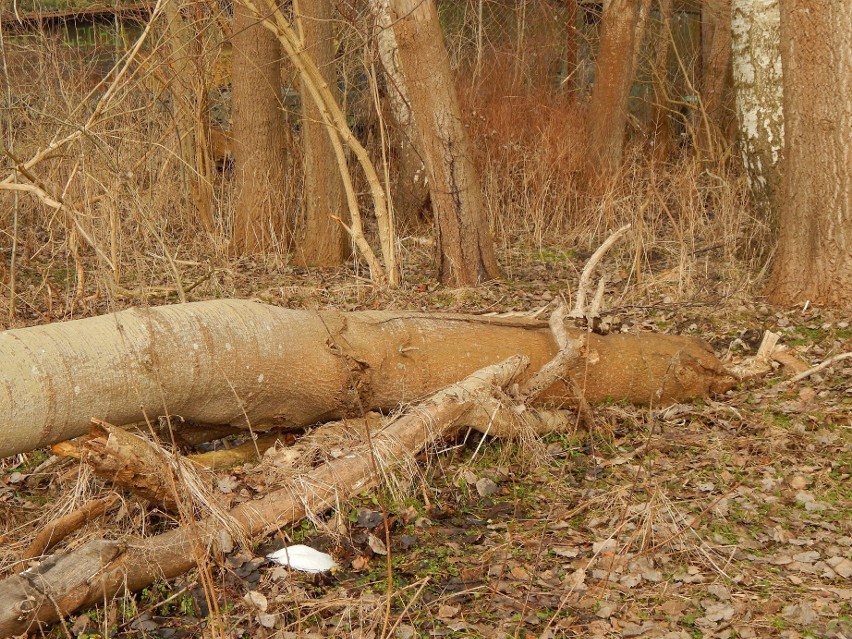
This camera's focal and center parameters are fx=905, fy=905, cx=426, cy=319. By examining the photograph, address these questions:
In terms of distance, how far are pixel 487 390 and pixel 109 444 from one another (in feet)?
5.70

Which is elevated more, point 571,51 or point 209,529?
point 571,51

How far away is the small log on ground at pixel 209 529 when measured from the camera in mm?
3016

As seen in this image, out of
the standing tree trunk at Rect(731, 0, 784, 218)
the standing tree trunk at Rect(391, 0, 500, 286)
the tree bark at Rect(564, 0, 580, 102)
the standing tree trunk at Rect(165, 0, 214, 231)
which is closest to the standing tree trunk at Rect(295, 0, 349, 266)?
the standing tree trunk at Rect(165, 0, 214, 231)

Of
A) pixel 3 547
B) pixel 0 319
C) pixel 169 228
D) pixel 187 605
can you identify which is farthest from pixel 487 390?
pixel 169 228

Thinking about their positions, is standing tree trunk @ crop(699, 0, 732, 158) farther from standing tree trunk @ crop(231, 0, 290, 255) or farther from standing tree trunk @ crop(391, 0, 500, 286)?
standing tree trunk @ crop(231, 0, 290, 255)

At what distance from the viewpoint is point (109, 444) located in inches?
137

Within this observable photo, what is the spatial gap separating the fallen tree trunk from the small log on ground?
294 millimetres

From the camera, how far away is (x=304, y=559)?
134 inches

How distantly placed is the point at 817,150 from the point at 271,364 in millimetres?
3841

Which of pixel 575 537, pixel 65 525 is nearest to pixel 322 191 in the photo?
pixel 65 525

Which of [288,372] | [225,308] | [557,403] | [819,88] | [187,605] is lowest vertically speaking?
[187,605]

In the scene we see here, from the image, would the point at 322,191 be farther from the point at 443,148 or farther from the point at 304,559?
the point at 304,559

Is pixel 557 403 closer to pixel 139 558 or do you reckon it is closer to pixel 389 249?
pixel 139 558

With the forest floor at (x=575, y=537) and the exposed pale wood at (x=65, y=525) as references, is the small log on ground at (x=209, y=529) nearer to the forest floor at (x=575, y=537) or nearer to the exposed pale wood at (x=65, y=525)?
the forest floor at (x=575, y=537)
